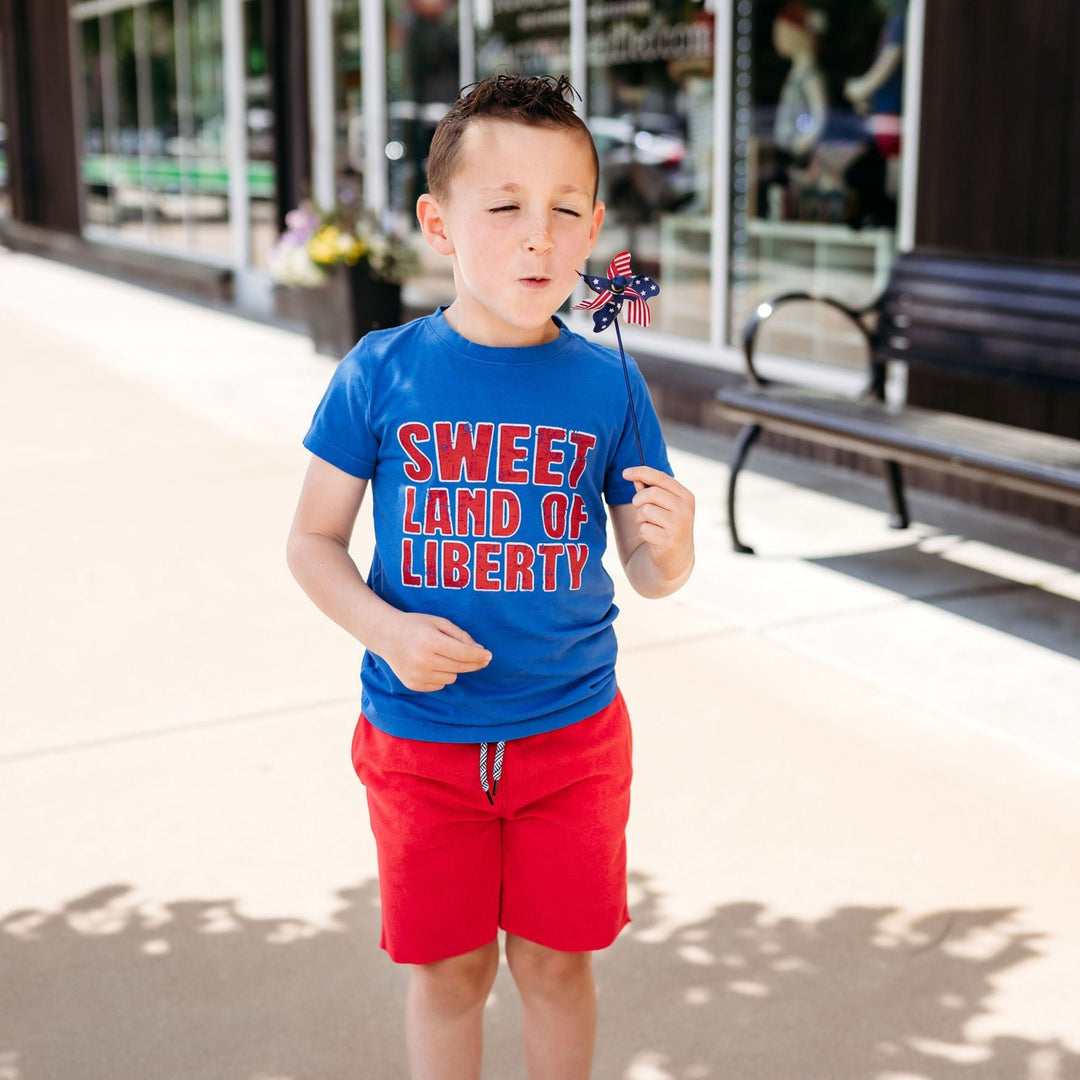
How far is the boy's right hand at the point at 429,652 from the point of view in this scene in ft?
5.89

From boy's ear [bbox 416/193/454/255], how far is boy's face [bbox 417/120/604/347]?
1.0 inches

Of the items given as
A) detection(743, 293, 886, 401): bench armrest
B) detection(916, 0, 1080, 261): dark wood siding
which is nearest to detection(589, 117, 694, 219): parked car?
detection(916, 0, 1080, 261): dark wood siding

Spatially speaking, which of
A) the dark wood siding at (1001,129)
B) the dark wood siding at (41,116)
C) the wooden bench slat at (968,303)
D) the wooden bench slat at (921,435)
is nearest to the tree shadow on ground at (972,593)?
the wooden bench slat at (921,435)

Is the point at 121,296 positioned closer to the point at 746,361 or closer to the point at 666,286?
the point at 666,286

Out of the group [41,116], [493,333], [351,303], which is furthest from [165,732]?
[41,116]

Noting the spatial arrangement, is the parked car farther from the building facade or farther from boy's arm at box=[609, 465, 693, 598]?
boy's arm at box=[609, 465, 693, 598]

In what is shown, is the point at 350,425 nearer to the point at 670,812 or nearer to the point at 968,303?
the point at 670,812

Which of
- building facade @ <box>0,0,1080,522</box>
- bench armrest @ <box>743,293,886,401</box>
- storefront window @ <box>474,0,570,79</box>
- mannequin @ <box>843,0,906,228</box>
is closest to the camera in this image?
bench armrest @ <box>743,293,886,401</box>

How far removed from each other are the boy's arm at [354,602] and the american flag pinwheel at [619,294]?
1.30ft

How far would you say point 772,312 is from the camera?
19.7 ft

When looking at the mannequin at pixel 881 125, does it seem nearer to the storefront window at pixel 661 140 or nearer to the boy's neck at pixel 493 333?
the storefront window at pixel 661 140

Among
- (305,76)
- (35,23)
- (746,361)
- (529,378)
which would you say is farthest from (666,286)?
(35,23)

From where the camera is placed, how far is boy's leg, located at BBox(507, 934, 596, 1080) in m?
2.07

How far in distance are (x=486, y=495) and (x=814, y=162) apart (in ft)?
21.7
